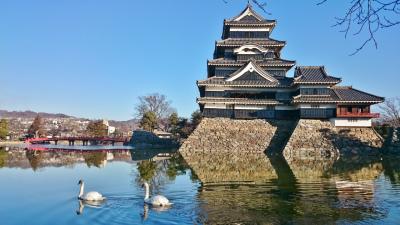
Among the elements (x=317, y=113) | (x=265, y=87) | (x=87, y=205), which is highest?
(x=265, y=87)

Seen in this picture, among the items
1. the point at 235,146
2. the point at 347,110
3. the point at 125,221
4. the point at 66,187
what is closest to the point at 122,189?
the point at 66,187

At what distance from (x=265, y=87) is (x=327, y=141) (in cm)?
682

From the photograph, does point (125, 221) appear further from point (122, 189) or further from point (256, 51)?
point (256, 51)

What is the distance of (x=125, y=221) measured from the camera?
383 inches

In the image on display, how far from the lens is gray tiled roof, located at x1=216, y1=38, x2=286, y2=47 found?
37812mm

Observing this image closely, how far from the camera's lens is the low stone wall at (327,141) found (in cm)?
3075

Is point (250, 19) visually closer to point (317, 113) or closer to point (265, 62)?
point (265, 62)

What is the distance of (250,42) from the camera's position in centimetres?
3803

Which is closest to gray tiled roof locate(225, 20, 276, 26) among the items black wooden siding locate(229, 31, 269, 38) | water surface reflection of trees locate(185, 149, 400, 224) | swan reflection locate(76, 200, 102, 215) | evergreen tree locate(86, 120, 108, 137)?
black wooden siding locate(229, 31, 269, 38)

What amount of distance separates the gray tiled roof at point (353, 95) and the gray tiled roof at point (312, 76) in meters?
1.39

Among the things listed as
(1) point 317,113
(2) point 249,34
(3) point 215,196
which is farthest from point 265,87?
(3) point 215,196

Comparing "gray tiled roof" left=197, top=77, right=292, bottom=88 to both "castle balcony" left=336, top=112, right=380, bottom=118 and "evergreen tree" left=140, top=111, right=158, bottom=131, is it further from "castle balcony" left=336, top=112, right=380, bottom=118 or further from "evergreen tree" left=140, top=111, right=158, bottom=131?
"evergreen tree" left=140, top=111, right=158, bottom=131

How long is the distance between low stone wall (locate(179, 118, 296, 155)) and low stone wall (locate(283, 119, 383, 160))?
8.06ft

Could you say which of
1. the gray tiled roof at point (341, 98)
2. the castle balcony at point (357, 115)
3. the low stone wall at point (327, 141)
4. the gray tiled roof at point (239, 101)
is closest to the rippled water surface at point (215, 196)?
the low stone wall at point (327, 141)
